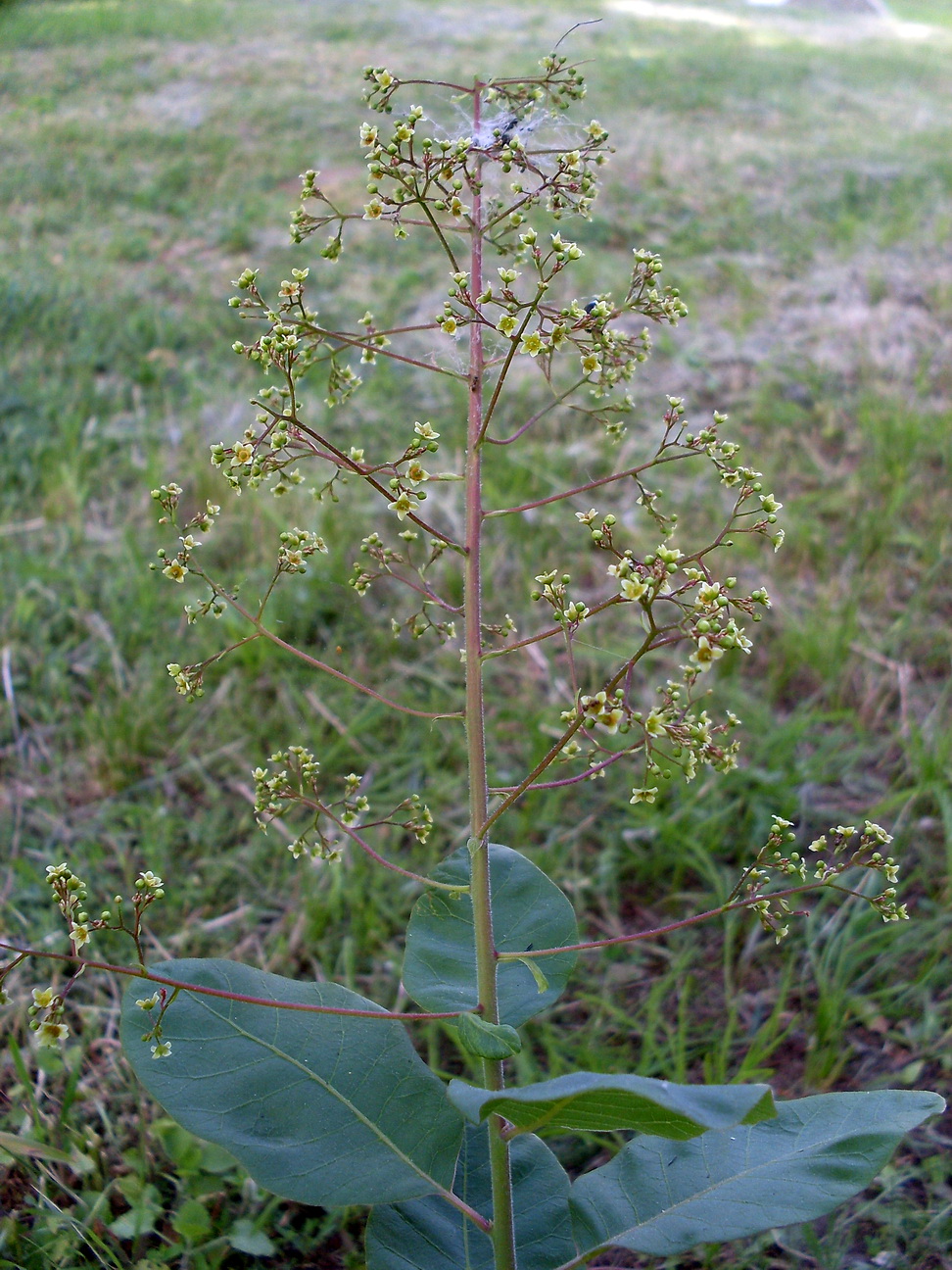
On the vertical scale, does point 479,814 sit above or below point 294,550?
below

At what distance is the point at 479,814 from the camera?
1.55 m

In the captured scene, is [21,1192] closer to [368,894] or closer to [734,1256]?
[368,894]

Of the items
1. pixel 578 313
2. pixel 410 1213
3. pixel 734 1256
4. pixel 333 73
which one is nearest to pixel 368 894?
pixel 410 1213

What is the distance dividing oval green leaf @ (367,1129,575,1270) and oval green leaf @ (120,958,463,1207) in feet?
0.53

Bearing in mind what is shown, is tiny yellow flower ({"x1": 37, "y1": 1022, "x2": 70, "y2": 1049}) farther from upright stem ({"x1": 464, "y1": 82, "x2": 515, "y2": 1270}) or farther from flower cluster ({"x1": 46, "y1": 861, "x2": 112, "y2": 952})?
upright stem ({"x1": 464, "y1": 82, "x2": 515, "y2": 1270})

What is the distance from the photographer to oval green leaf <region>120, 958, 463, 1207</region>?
150 centimetres

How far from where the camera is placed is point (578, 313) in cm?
146

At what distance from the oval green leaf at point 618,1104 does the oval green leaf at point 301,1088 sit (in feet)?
0.75

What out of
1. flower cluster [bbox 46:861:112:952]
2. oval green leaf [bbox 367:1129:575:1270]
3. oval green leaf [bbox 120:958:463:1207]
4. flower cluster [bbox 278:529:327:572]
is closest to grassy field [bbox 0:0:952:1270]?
oval green leaf [bbox 367:1129:575:1270]

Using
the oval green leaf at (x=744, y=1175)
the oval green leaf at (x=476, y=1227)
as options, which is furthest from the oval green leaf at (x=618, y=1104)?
the oval green leaf at (x=476, y=1227)

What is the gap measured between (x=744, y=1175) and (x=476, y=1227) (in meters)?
0.46

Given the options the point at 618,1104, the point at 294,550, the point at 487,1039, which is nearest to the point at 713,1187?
the point at 618,1104

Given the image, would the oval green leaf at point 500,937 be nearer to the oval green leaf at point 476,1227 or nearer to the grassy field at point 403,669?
the oval green leaf at point 476,1227

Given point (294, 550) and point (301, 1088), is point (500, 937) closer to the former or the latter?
point (301, 1088)
